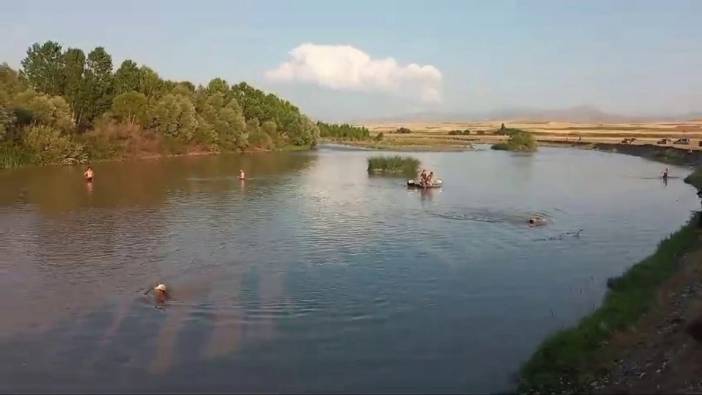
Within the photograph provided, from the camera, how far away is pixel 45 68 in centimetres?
9112

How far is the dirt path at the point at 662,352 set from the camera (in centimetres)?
1053

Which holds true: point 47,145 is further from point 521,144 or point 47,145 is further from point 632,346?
point 521,144

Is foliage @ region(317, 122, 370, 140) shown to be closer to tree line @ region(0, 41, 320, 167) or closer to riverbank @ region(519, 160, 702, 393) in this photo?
tree line @ region(0, 41, 320, 167)

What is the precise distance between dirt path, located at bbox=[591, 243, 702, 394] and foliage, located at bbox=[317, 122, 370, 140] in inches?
6468

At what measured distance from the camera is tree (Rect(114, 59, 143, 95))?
96.2 meters

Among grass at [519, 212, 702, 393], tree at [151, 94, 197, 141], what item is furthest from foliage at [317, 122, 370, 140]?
grass at [519, 212, 702, 393]

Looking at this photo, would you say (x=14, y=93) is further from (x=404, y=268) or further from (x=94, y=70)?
(x=404, y=268)

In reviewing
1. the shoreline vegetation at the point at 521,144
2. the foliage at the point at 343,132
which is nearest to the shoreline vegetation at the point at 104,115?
the shoreline vegetation at the point at 521,144

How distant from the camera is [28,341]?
51.3 feet

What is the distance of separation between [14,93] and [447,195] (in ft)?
188

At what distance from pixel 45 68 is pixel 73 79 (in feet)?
13.3

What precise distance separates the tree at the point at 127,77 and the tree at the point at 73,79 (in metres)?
5.20

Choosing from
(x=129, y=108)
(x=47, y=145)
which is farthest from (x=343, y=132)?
(x=47, y=145)

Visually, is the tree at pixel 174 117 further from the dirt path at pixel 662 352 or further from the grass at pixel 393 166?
the dirt path at pixel 662 352
